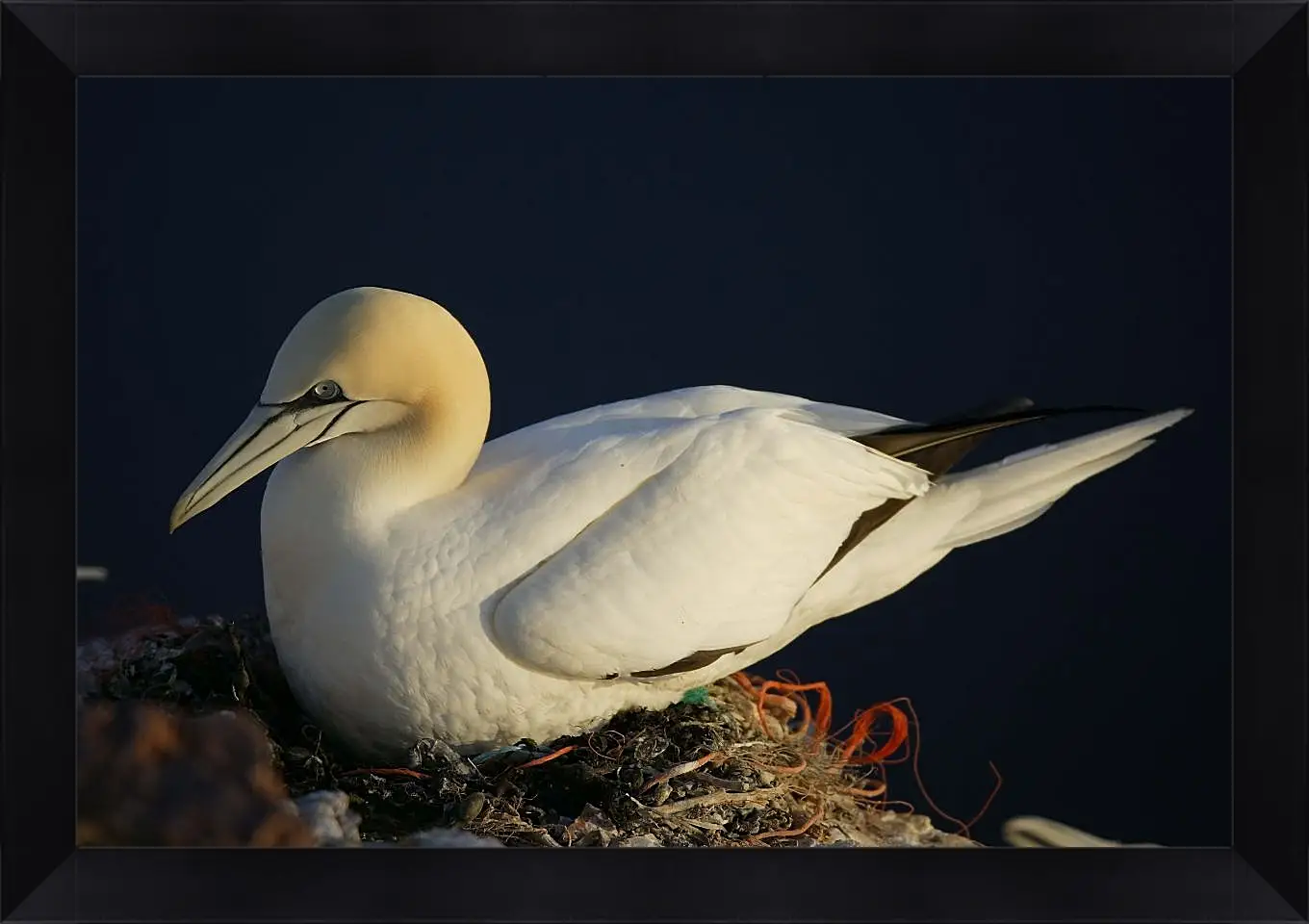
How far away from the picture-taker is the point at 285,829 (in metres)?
3.26

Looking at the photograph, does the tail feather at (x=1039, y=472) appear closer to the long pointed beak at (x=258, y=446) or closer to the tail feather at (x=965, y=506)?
the tail feather at (x=965, y=506)

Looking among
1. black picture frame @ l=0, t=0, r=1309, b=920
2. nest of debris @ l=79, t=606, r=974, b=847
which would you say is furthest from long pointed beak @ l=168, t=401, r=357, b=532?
black picture frame @ l=0, t=0, r=1309, b=920

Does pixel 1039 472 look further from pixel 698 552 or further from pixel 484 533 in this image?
pixel 484 533

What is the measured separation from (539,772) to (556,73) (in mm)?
1579

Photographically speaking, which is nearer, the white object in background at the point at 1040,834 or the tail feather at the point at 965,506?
the tail feather at the point at 965,506

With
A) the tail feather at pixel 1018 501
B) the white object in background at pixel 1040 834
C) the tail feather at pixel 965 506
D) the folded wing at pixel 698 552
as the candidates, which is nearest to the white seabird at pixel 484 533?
the folded wing at pixel 698 552

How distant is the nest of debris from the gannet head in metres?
0.42

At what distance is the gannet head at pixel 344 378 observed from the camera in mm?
3189

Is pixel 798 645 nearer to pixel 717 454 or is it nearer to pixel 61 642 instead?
pixel 717 454

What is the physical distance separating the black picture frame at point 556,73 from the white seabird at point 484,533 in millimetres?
424

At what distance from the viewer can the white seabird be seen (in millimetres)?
3143

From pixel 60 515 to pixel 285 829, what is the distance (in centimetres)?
93

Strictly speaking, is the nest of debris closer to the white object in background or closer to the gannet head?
the gannet head

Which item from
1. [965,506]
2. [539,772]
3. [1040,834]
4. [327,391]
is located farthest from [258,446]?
[1040,834]
